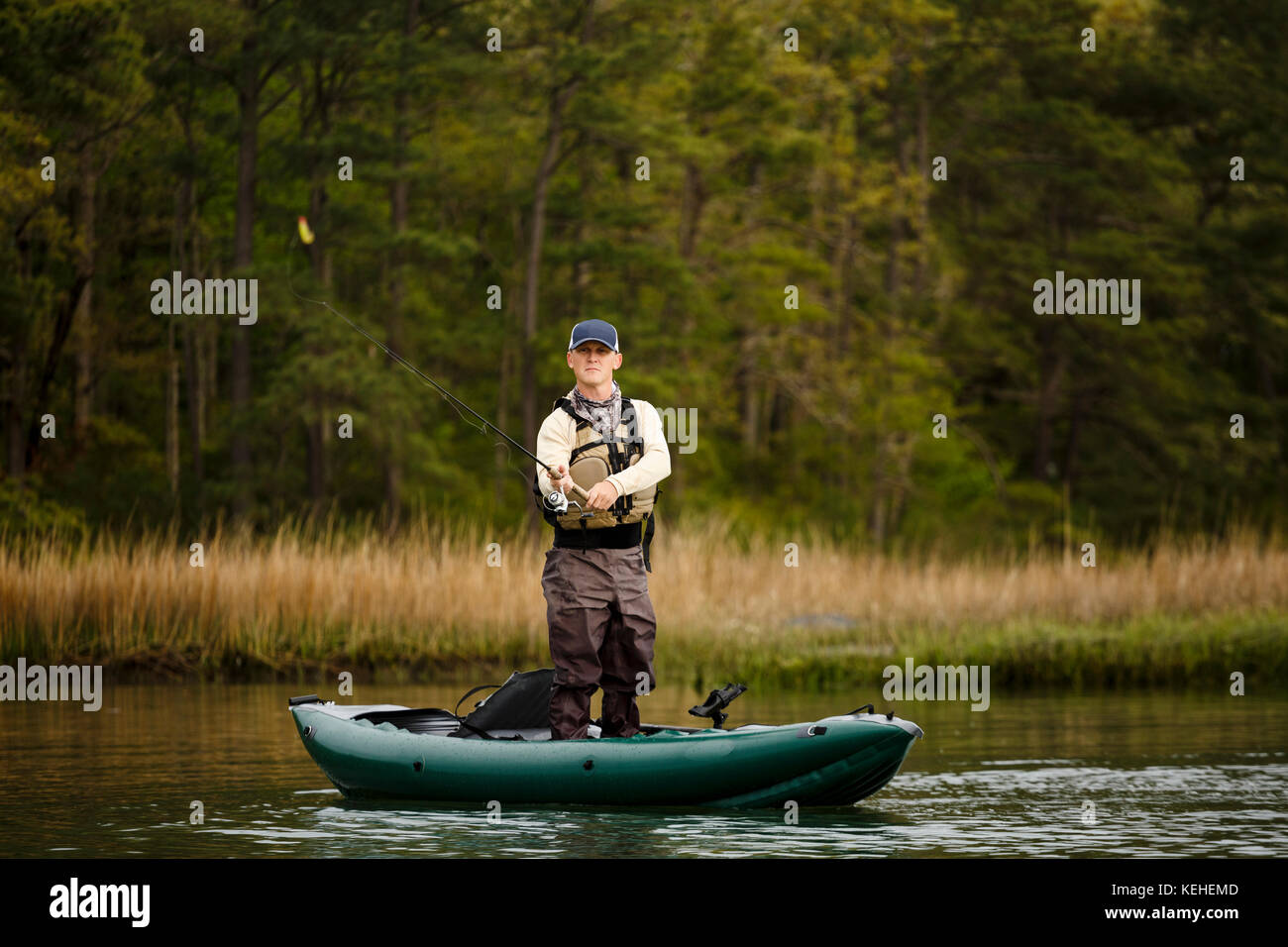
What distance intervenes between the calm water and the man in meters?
0.71

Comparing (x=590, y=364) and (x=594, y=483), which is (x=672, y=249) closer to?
(x=590, y=364)

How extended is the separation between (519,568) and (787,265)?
1671cm

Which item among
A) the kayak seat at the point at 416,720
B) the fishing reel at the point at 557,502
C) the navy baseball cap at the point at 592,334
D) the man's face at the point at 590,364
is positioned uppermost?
the navy baseball cap at the point at 592,334

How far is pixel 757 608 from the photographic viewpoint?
1677 cm

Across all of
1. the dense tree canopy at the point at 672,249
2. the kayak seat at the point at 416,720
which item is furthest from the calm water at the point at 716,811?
→ the dense tree canopy at the point at 672,249

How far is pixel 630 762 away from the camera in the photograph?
8.12 m

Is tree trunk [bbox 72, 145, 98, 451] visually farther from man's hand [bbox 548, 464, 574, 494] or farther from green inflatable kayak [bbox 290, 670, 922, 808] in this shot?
man's hand [bbox 548, 464, 574, 494]

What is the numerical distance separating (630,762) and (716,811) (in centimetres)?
48

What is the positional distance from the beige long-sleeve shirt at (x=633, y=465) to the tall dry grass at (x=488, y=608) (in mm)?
7243

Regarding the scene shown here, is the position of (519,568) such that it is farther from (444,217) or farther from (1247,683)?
(444,217)

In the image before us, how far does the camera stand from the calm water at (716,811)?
24.5ft

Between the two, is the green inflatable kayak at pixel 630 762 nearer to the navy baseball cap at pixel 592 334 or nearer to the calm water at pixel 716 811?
the calm water at pixel 716 811

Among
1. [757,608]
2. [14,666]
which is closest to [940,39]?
[757,608]
